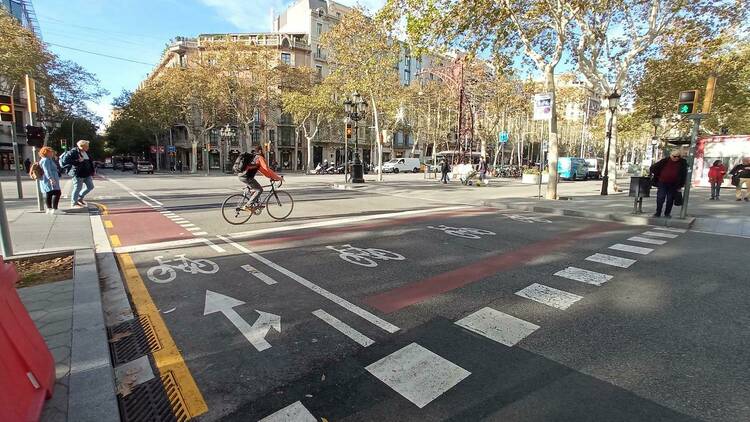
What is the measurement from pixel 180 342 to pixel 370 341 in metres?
1.68

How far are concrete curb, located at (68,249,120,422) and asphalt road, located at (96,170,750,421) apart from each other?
51cm

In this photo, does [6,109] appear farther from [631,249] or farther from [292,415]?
[631,249]

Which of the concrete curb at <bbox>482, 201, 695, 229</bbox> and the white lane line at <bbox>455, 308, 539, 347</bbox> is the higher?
the concrete curb at <bbox>482, 201, 695, 229</bbox>

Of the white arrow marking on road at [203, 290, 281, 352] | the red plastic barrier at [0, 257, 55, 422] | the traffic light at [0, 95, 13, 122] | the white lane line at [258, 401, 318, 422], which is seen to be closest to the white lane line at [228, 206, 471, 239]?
the white arrow marking on road at [203, 290, 281, 352]

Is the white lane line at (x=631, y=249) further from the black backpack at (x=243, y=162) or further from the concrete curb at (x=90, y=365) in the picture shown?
the black backpack at (x=243, y=162)

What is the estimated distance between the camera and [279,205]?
33.2 feet

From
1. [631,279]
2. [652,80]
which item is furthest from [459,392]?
[652,80]

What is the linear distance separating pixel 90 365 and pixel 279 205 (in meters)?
7.35

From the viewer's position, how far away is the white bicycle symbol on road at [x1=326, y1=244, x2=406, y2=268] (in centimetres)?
594

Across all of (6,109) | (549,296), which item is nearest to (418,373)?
(549,296)

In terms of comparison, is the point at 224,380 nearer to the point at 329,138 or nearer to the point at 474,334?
the point at 474,334

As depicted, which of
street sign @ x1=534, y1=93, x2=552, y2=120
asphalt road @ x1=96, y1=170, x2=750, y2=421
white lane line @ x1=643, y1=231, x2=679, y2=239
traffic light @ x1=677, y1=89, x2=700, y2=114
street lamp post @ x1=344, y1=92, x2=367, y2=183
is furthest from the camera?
street lamp post @ x1=344, y1=92, x2=367, y2=183

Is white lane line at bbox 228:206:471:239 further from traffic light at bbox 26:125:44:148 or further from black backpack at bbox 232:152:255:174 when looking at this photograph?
traffic light at bbox 26:125:44:148

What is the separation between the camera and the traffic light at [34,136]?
412 inches
